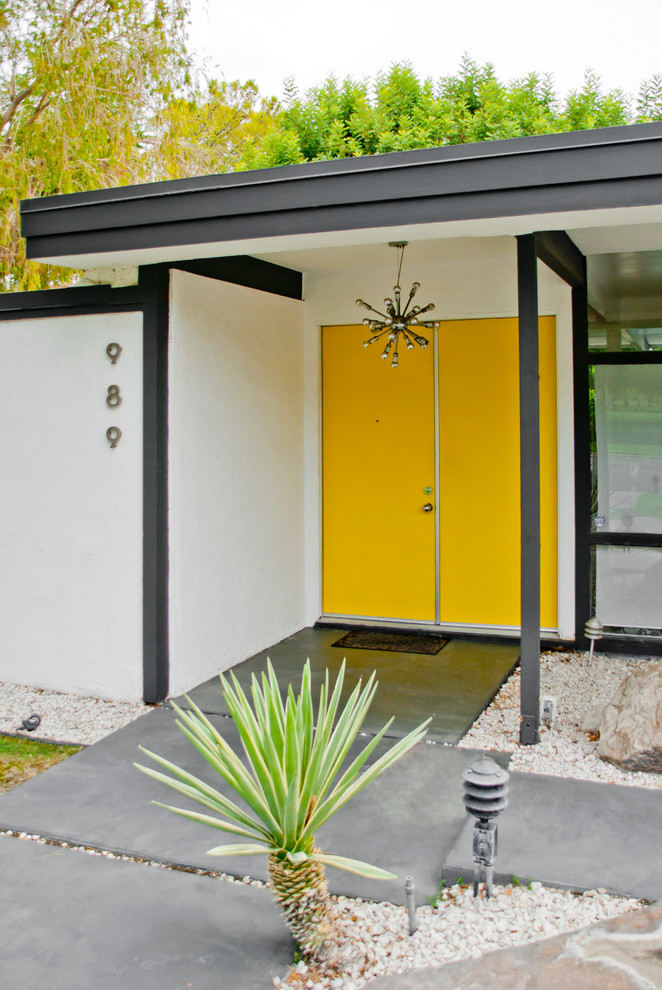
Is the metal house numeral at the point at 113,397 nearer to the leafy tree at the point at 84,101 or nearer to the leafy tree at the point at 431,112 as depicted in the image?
the leafy tree at the point at 84,101

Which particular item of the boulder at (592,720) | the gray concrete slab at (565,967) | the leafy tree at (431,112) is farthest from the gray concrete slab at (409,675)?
the leafy tree at (431,112)

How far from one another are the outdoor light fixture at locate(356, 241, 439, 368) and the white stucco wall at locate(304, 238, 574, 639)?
0.13 metres

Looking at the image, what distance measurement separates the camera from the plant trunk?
236 centimetres

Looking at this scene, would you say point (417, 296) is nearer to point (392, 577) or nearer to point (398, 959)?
point (392, 577)

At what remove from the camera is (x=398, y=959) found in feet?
7.95

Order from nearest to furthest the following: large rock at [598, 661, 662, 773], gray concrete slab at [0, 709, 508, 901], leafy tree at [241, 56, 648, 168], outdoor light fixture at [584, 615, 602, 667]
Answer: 1. gray concrete slab at [0, 709, 508, 901]
2. large rock at [598, 661, 662, 773]
3. outdoor light fixture at [584, 615, 602, 667]
4. leafy tree at [241, 56, 648, 168]

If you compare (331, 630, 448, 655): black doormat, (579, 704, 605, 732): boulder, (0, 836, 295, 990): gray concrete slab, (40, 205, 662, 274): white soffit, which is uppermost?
(40, 205, 662, 274): white soffit

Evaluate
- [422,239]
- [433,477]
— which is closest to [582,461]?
[433,477]

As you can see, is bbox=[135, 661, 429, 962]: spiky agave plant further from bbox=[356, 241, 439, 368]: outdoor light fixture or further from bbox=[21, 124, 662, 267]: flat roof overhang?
bbox=[356, 241, 439, 368]: outdoor light fixture

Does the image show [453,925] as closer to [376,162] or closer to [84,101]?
[376,162]

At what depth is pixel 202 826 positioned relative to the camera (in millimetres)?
3293

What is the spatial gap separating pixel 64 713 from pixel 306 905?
2.69 metres

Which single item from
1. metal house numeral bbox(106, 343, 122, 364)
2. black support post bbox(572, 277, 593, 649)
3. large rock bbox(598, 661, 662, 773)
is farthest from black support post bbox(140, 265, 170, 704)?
black support post bbox(572, 277, 593, 649)

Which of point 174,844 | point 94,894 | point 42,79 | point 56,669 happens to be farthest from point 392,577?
point 42,79
